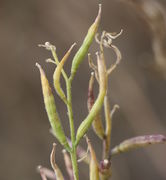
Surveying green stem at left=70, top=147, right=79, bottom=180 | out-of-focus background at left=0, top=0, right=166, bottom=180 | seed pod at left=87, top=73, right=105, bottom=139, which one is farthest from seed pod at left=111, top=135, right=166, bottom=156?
out-of-focus background at left=0, top=0, right=166, bottom=180

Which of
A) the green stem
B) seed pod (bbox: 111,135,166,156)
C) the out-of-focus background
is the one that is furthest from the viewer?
the out-of-focus background

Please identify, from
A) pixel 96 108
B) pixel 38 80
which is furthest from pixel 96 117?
pixel 38 80

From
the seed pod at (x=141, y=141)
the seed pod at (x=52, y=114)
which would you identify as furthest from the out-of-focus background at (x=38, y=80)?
the seed pod at (x=52, y=114)

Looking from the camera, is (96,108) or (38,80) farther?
(38,80)

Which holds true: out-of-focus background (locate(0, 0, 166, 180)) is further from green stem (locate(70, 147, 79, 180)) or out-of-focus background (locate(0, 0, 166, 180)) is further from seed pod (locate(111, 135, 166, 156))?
green stem (locate(70, 147, 79, 180))

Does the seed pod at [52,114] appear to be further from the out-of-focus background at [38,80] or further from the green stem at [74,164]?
the out-of-focus background at [38,80]

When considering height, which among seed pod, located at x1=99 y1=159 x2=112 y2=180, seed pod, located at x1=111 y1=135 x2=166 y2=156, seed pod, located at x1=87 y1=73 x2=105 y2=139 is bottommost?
seed pod, located at x1=99 y1=159 x2=112 y2=180

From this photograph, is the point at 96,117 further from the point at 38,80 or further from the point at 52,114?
the point at 38,80

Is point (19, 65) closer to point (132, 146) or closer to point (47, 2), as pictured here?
point (47, 2)

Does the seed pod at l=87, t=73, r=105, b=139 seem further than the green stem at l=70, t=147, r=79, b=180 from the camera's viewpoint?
Yes

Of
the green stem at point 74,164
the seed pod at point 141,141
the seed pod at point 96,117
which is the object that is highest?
the seed pod at point 96,117

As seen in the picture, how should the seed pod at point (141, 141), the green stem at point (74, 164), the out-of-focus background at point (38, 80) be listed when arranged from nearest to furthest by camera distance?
the green stem at point (74, 164), the seed pod at point (141, 141), the out-of-focus background at point (38, 80)
